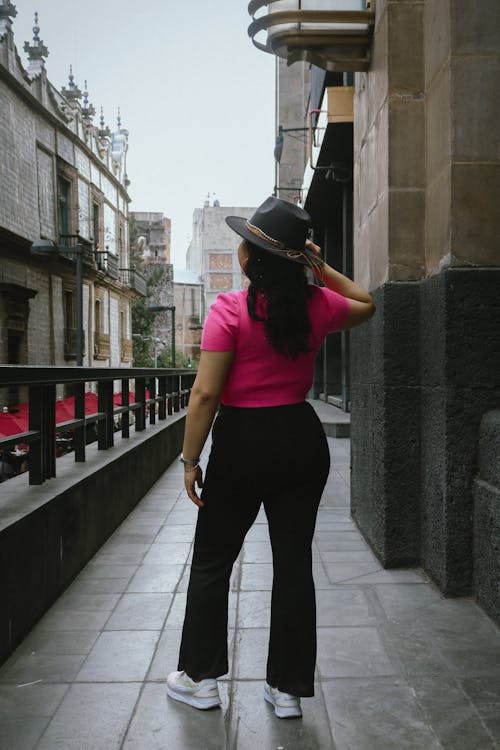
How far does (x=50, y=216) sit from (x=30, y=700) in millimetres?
27489

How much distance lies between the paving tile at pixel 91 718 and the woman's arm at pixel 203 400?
2.76 feet

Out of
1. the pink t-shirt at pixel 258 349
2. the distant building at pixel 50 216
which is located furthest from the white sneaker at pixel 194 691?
the distant building at pixel 50 216

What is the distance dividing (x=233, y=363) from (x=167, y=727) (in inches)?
52.7

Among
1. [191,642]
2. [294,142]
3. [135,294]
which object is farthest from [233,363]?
[135,294]

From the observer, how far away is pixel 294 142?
83.0 feet

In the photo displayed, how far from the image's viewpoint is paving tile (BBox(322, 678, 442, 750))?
8.68ft

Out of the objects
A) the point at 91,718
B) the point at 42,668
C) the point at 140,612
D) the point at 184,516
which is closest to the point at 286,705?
the point at 91,718

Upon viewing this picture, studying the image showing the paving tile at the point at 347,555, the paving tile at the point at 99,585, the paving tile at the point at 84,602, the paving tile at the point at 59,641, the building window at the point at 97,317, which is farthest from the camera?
the building window at the point at 97,317

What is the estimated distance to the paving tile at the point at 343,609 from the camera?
389 cm

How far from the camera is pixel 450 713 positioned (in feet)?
9.32

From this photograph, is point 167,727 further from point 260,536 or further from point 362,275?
point 362,275

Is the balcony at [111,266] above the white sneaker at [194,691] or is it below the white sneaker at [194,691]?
above

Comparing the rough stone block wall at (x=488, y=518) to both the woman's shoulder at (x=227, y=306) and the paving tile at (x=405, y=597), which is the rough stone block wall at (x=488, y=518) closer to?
the paving tile at (x=405, y=597)

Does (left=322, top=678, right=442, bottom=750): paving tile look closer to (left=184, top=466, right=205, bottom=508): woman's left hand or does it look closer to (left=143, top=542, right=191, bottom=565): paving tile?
(left=184, top=466, right=205, bottom=508): woman's left hand
